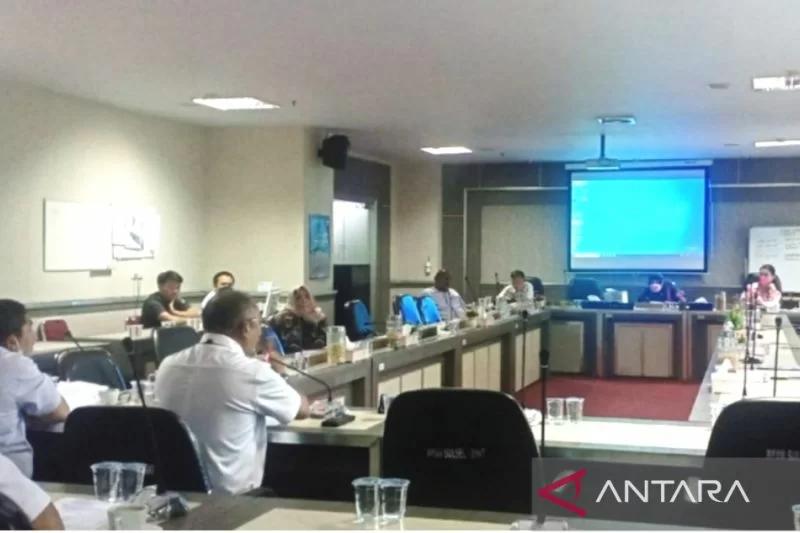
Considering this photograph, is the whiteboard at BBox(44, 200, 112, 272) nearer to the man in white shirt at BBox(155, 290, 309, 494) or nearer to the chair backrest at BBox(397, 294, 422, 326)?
the chair backrest at BBox(397, 294, 422, 326)

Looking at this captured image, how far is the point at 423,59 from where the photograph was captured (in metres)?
6.12

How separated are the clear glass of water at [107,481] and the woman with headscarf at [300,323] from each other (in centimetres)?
435

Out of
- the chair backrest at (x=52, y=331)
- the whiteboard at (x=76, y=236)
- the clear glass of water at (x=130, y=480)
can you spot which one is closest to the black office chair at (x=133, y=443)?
the clear glass of water at (x=130, y=480)

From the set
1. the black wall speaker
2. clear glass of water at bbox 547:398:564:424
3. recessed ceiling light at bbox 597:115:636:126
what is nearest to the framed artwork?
the black wall speaker

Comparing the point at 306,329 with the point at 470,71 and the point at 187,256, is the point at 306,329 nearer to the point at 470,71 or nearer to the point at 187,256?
the point at 470,71

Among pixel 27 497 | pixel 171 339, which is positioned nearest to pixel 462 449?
pixel 27 497

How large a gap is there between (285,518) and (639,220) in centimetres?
1073

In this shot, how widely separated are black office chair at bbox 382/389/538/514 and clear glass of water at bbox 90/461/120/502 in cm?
94

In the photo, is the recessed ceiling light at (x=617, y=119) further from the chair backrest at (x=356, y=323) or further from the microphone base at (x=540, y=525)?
the microphone base at (x=540, y=525)

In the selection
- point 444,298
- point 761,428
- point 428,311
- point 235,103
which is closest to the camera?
point 761,428

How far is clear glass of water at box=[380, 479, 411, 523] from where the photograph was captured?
6.08ft

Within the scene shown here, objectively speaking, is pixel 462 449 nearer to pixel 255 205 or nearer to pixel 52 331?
pixel 52 331

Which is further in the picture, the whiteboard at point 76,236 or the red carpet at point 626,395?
the red carpet at point 626,395

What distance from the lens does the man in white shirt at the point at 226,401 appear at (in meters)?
2.95
